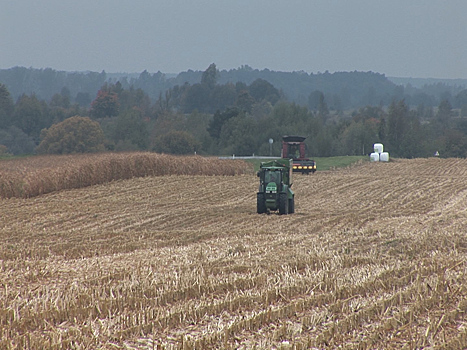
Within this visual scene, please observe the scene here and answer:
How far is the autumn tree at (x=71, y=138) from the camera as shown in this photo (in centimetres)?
6819

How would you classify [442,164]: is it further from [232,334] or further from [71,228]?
[232,334]

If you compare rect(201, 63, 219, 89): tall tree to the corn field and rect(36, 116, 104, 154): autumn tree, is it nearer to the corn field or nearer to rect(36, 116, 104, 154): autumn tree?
rect(36, 116, 104, 154): autumn tree

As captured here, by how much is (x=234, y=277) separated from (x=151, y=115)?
126 meters

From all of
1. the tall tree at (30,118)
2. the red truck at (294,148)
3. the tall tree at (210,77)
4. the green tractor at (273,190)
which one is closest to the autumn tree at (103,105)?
the tall tree at (30,118)

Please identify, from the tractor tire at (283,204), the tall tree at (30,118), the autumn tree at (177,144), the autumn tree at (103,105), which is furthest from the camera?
the autumn tree at (103,105)

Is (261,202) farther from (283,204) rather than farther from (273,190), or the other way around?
(283,204)

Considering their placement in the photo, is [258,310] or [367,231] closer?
[258,310]

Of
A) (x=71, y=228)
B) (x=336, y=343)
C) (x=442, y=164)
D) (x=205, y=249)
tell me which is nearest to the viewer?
(x=336, y=343)

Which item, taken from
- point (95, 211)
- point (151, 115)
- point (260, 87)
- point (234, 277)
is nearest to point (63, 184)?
point (95, 211)

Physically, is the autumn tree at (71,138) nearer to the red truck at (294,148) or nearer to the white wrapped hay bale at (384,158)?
the white wrapped hay bale at (384,158)

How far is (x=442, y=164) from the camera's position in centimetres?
5128

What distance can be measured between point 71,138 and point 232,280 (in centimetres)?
6266

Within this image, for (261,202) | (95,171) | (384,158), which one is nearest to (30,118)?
(384,158)

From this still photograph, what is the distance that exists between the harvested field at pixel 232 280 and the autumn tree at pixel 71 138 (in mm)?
50170
